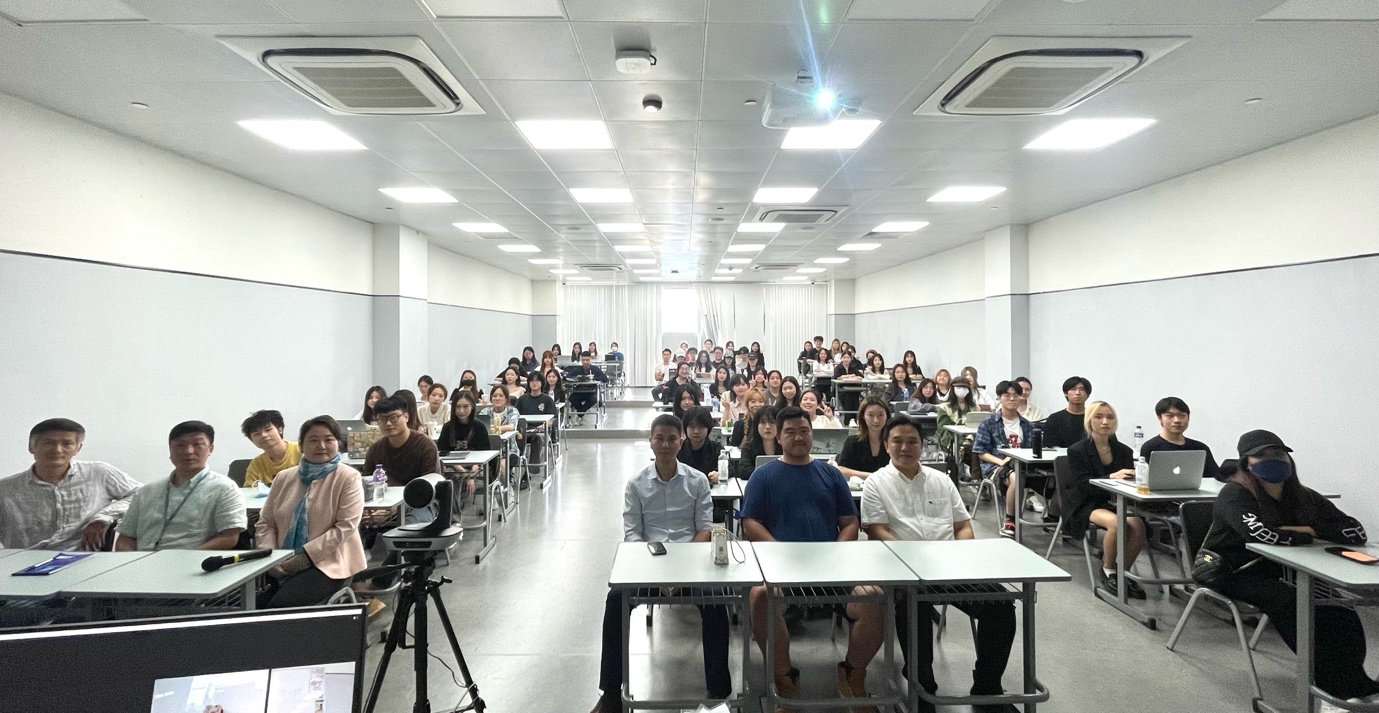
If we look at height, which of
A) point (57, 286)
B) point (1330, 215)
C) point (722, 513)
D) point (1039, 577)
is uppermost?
point (1330, 215)

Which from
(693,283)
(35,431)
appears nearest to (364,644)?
(35,431)

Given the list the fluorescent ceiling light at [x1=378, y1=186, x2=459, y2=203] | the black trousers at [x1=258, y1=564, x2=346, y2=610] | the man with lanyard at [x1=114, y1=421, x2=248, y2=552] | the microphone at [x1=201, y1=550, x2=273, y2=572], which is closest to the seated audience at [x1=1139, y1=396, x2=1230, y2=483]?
the black trousers at [x1=258, y1=564, x2=346, y2=610]

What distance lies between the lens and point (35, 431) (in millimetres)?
3027

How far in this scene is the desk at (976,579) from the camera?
2.39 m

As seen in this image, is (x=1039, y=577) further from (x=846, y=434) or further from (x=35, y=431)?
(x=35, y=431)

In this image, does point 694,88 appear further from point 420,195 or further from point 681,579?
point 420,195

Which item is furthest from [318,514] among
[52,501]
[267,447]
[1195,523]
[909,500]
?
[1195,523]

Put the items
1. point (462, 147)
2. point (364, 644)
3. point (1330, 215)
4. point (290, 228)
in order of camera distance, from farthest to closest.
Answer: point (290, 228) < point (462, 147) < point (1330, 215) < point (364, 644)

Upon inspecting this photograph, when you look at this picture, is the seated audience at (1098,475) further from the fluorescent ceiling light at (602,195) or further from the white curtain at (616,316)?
the white curtain at (616,316)

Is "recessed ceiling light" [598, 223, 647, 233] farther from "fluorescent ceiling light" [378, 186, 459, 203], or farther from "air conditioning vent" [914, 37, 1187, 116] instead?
"air conditioning vent" [914, 37, 1187, 116]

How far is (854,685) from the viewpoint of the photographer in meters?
2.73

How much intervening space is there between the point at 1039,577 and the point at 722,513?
255 cm

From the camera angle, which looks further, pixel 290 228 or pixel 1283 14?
pixel 290 228

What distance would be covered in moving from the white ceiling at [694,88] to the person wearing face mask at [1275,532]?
2334mm
